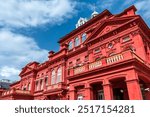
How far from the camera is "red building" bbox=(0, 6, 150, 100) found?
11023mm

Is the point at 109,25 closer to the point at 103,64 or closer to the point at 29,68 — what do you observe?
the point at 103,64

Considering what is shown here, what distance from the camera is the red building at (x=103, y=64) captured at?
11023 mm

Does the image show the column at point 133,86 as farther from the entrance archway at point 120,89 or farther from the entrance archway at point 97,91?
the entrance archway at point 97,91

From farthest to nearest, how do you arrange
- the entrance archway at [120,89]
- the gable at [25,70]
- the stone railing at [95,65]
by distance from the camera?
the gable at [25,70], the stone railing at [95,65], the entrance archway at [120,89]

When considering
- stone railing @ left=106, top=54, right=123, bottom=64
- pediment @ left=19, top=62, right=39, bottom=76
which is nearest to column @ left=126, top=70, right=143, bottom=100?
stone railing @ left=106, top=54, right=123, bottom=64

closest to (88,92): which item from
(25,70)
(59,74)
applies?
(59,74)

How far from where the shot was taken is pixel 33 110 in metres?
5.39

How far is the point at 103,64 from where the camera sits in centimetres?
1223

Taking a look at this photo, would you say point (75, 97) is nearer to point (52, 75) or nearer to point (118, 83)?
point (118, 83)

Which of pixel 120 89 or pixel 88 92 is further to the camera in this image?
pixel 120 89

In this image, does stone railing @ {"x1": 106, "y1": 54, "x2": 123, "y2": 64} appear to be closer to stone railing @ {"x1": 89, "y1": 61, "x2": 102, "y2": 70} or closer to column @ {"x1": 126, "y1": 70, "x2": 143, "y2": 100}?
stone railing @ {"x1": 89, "y1": 61, "x2": 102, "y2": 70}

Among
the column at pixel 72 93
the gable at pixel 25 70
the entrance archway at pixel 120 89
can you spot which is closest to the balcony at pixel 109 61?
the column at pixel 72 93

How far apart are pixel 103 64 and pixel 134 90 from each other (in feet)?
11.2

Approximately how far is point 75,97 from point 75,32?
13761 mm
